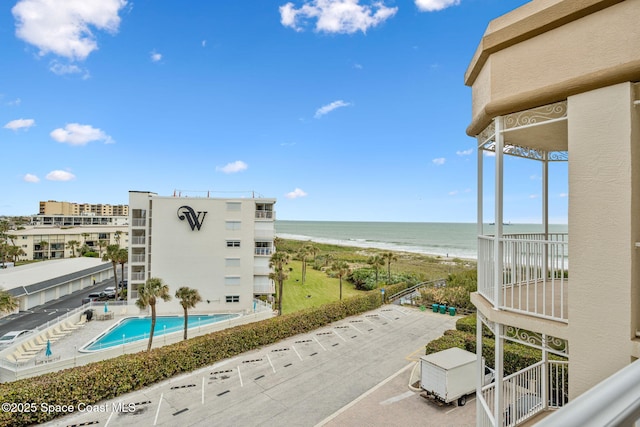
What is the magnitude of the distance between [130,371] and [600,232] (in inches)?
677

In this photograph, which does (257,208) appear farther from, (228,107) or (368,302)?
(228,107)

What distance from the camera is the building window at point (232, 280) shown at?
29312 mm

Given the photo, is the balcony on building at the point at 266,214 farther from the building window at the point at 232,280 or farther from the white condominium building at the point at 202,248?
the building window at the point at 232,280

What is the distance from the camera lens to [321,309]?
24.0 metres

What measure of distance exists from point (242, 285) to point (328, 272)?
63.0ft

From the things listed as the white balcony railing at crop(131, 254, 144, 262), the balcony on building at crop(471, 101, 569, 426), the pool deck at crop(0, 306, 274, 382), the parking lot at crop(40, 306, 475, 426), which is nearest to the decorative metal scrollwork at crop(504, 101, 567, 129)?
the balcony on building at crop(471, 101, 569, 426)

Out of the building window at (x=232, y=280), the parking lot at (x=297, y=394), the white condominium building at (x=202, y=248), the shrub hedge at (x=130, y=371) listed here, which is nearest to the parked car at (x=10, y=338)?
the white condominium building at (x=202, y=248)

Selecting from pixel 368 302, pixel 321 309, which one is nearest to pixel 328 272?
pixel 368 302

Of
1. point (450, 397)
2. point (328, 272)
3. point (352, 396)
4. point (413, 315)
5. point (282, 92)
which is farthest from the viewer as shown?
point (328, 272)

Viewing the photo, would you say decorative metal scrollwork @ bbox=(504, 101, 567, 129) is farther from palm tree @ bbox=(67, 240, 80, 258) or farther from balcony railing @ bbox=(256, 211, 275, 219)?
palm tree @ bbox=(67, 240, 80, 258)

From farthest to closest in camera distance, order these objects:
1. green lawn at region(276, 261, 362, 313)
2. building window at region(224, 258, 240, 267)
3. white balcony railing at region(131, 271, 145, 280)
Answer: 1. green lawn at region(276, 261, 362, 313)
2. building window at region(224, 258, 240, 267)
3. white balcony railing at region(131, 271, 145, 280)

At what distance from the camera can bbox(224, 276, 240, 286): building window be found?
2931cm

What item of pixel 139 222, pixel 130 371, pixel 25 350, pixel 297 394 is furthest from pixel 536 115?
pixel 139 222

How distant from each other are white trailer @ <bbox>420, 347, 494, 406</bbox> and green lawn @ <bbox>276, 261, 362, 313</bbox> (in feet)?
56.5
